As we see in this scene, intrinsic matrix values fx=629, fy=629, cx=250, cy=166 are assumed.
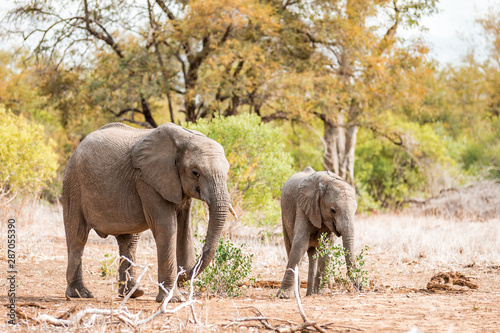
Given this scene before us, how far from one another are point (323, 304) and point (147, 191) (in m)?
2.25

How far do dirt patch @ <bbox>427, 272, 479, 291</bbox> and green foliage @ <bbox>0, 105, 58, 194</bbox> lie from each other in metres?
8.63

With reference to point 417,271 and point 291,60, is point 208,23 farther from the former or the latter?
point 417,271

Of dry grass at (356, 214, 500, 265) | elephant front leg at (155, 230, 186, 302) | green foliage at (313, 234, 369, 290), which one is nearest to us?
elephant front leg at (155, 230, 186, 302)

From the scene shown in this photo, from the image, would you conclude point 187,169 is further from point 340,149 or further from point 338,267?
point 340,149

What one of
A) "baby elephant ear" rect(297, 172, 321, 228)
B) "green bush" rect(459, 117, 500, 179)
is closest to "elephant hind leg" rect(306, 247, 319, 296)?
"baby elephant ear" rect(297, 172, 321, 228)

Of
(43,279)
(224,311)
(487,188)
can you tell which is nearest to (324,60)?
(487,188)

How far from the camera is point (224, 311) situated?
6207mm

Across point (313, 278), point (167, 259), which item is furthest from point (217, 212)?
point (313, 278)

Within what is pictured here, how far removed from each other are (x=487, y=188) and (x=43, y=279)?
582 inches

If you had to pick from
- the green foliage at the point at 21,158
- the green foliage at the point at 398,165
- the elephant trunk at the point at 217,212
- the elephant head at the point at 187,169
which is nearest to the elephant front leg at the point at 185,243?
the elephant head at the point at 187,169

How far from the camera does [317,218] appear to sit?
789cm

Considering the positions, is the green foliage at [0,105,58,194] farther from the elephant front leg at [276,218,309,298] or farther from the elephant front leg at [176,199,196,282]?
the elephant front leg at [276,218,309,298]

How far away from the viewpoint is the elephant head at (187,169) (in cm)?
643

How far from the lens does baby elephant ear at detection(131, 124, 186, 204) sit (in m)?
6.71
